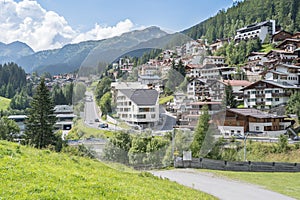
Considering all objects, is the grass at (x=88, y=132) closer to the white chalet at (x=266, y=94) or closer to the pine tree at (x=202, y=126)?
the pine tree at (x=202, y=126)

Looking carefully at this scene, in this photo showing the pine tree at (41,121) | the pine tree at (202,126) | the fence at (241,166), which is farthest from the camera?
the pine tree at (41,121)

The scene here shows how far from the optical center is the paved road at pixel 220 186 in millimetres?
10922

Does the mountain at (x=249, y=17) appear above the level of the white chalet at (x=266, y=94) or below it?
above

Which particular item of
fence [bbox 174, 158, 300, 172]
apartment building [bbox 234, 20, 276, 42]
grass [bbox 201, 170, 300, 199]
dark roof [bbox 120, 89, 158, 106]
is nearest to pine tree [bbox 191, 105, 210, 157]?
dark roof [bbox 120, 89, 158, 106]

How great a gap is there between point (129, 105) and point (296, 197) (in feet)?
24.5

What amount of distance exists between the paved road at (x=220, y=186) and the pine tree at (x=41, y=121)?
18.9m

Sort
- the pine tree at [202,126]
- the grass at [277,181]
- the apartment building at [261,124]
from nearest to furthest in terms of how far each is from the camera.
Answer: the pine tree at [202,126] → the grass at [277,181] → the apartment building at [261,124]

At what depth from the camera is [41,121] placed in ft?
107

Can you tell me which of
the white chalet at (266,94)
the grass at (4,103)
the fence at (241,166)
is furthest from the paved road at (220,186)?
the grass at (4,103)

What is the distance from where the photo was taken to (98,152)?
7891 millimetres

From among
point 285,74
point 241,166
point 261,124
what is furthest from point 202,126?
point 285,74

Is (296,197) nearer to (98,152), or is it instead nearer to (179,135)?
(179,135)

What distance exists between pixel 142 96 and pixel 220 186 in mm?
7347

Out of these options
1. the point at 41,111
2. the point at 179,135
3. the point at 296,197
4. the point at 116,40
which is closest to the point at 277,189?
the point at 296,197
